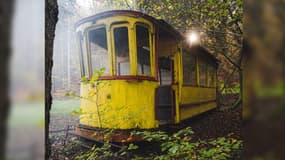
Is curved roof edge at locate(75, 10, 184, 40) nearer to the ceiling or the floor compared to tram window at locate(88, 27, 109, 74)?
nearer to the ceiling

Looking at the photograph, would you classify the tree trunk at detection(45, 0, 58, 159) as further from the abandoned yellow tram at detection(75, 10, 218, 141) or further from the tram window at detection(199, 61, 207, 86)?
the tram window at detection(199, 61, 207, 86)

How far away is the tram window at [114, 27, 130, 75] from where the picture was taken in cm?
452

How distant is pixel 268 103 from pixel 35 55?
558mm

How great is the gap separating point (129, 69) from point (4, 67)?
432 centimetres

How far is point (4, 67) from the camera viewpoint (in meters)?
0.45

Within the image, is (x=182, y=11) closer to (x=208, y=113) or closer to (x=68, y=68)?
(x=208, y=113)

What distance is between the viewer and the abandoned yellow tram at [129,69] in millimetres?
4289

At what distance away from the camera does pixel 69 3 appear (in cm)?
1543

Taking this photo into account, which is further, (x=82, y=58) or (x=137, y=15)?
(x=82, y=58)

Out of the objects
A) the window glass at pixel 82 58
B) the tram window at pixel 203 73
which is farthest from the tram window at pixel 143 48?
the tram window at pixel 203 73

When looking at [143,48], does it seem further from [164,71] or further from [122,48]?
[164,71]

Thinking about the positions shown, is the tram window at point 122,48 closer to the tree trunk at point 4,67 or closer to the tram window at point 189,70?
the tram window at point 189,70

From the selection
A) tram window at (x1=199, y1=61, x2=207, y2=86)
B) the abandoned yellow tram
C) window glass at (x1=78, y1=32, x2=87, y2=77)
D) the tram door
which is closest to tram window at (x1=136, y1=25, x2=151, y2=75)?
the abandoned yellow tram

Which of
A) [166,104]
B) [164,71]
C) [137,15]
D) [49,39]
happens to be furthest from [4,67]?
[164,71]
